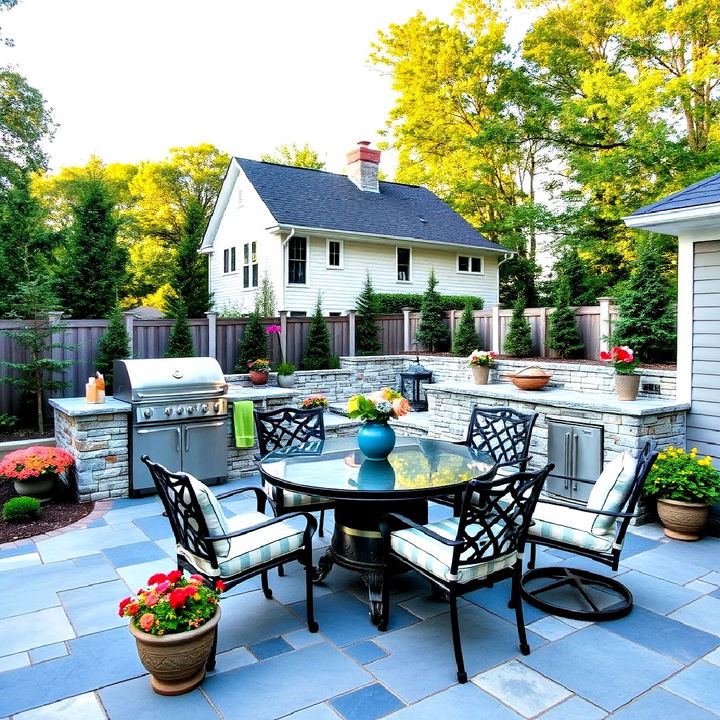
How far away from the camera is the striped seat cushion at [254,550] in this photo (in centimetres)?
279

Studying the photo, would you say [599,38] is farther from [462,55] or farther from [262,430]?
[262,430]

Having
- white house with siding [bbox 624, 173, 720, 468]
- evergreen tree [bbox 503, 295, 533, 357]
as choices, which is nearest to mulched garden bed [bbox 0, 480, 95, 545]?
white house with siding [bbox 624, 173, 720, 468]

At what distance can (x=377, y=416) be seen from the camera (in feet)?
11.7

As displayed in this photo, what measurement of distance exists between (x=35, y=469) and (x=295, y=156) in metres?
24.0

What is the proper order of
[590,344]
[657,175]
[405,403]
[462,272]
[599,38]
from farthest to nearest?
[462,272] < [599,38] < [657,175] < [590,344] < [405,403]

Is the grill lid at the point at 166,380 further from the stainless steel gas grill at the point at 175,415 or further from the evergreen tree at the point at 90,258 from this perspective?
the evergreen tree at the point at 90,258

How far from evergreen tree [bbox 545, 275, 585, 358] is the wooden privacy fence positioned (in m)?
0.13

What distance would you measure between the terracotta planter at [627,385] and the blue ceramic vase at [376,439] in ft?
9.45

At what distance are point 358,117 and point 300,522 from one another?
59.7 feet

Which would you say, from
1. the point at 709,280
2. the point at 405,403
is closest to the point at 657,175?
the point at 709,280

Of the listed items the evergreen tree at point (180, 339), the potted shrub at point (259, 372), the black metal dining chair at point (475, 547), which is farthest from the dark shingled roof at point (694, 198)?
the evergreen tree at point (180, 339)

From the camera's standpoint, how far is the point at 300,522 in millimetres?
4797

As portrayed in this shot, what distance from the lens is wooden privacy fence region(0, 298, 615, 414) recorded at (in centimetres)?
730

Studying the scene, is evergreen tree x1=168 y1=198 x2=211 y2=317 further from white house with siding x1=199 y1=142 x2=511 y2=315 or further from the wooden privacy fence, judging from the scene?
the wooden privacy fence
